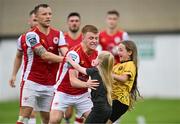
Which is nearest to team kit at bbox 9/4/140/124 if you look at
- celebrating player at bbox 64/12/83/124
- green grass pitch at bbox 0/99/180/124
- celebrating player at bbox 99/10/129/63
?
celebrating player at bbox 64/12/83/124

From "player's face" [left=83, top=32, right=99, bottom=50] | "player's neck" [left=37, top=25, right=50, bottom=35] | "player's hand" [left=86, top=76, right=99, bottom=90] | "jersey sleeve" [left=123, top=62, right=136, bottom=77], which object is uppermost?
"player's neck" [left=37, top=25, right=50, bottom=35]

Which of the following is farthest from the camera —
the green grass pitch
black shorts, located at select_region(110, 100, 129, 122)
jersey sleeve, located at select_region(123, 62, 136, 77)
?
the green grass pitch

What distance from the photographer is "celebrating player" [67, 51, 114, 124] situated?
1014 centimetres

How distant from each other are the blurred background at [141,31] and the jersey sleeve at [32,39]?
16.3m

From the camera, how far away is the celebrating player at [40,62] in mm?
12000

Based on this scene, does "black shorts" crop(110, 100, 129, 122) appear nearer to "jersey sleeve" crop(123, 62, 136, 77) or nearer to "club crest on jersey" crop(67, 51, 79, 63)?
"jersey sleeve" crop(123, 62, 136, 77)

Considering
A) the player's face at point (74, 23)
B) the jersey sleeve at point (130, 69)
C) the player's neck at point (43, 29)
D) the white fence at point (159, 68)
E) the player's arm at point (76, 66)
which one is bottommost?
the white fence at point (159, 68)

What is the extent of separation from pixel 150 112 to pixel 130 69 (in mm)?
11091

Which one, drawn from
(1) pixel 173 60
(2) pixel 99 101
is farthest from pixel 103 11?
(2) pixel 99 101

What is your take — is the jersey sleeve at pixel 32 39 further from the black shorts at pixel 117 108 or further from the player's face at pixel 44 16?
A: the black shorts at pixel 117 108

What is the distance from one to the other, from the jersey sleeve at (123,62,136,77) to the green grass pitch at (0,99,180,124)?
6897 millimetres

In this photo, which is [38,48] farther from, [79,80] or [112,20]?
[112,20]

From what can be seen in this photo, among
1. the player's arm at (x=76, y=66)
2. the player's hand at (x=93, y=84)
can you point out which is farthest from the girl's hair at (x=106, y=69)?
the player's arm at (x=76, y=66)

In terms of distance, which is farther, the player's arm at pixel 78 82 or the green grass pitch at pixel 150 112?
the green grass pitch at pixel 150 112
